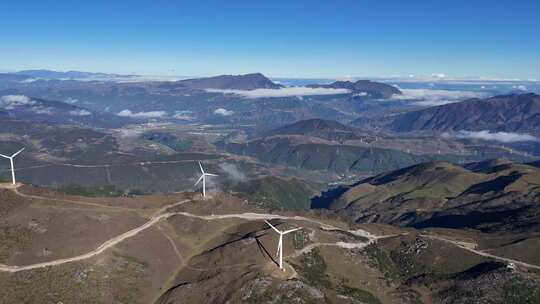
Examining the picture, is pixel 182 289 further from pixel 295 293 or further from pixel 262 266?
pixel 295 293

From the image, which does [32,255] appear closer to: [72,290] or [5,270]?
[5,270]

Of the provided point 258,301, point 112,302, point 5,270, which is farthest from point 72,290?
point 258,301

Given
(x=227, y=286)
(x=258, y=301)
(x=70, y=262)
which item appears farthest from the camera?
(x=70, y=262)

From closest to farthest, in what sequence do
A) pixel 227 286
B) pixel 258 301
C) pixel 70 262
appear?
pixel 258 301, pixel 227 286, pixel 70 262

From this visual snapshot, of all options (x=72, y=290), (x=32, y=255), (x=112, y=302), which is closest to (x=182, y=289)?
(x=112, y=302)

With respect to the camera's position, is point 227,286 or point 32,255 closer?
point 227,286

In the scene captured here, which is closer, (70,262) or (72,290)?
(72,290)

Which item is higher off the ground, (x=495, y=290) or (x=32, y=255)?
(x=32, y=255)

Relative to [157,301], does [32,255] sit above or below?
above
